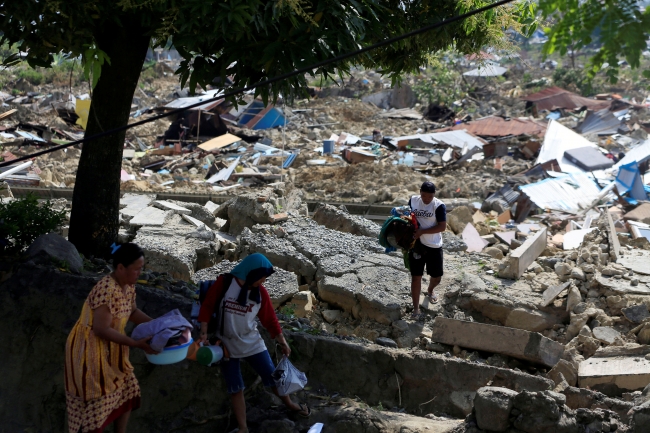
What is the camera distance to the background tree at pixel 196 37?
467 cm

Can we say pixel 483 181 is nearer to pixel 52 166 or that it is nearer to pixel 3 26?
pixel 52 166

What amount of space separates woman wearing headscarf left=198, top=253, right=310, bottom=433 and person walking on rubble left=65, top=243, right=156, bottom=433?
0.55 m

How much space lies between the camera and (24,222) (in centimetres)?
593

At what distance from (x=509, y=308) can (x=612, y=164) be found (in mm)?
10938

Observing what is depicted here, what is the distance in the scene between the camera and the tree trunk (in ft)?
19.0

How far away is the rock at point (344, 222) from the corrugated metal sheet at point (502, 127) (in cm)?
1253

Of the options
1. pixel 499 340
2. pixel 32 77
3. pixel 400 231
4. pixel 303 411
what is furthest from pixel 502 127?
pixel 32 77

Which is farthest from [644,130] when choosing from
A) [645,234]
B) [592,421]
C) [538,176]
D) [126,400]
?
[126,400]

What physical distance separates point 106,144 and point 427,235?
10.6 feet

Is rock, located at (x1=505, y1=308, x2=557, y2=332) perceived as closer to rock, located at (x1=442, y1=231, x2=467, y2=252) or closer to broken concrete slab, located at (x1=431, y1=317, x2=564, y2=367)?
broken concrete slab, located at (x1=431, y1=317, x2=564, y2=367)

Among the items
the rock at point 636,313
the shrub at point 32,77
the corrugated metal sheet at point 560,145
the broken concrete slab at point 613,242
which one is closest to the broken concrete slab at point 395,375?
the rock at point 636,313

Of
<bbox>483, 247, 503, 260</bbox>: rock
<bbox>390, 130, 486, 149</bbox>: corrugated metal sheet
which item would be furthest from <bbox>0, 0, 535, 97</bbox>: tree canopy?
<bbox>390, 130, 486, 149</bbox>: corrugated metal sheet

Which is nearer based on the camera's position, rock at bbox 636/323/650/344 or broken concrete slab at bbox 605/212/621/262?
rock at bbox 636/323/650/344

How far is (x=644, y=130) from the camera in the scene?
2152 centimetres
